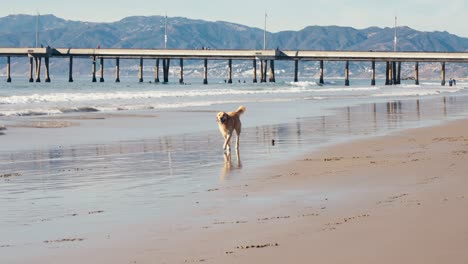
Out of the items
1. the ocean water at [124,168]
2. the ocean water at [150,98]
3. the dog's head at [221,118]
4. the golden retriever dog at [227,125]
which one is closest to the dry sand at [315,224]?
the ocean water at [124,168]

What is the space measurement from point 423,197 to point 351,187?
1311 millimetres

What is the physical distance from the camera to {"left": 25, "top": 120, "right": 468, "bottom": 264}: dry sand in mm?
6461

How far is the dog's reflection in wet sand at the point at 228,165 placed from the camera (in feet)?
40.5

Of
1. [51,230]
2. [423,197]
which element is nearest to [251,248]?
[51,230]

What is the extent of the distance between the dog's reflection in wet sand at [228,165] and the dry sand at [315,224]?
0.54 meters

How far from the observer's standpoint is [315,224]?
7.74 meters

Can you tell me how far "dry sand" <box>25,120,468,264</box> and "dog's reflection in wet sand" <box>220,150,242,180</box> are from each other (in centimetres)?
54

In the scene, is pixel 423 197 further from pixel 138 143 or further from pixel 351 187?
pixel 138 143

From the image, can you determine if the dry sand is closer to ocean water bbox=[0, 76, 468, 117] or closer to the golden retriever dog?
the golden retriever dog

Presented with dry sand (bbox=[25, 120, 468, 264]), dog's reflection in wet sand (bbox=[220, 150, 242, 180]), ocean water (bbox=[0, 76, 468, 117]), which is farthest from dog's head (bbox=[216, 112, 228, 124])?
ocean water (bbox=[0, 76, 468, 117])

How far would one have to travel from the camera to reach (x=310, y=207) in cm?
880

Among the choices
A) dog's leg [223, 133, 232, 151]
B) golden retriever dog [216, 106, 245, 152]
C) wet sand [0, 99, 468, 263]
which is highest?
golden retriever dog [216, 106, 245, 152]

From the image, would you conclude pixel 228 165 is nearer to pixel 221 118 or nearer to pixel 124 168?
pixel 124 168

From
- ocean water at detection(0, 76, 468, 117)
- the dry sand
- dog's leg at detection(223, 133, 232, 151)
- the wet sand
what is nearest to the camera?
the dry sand
